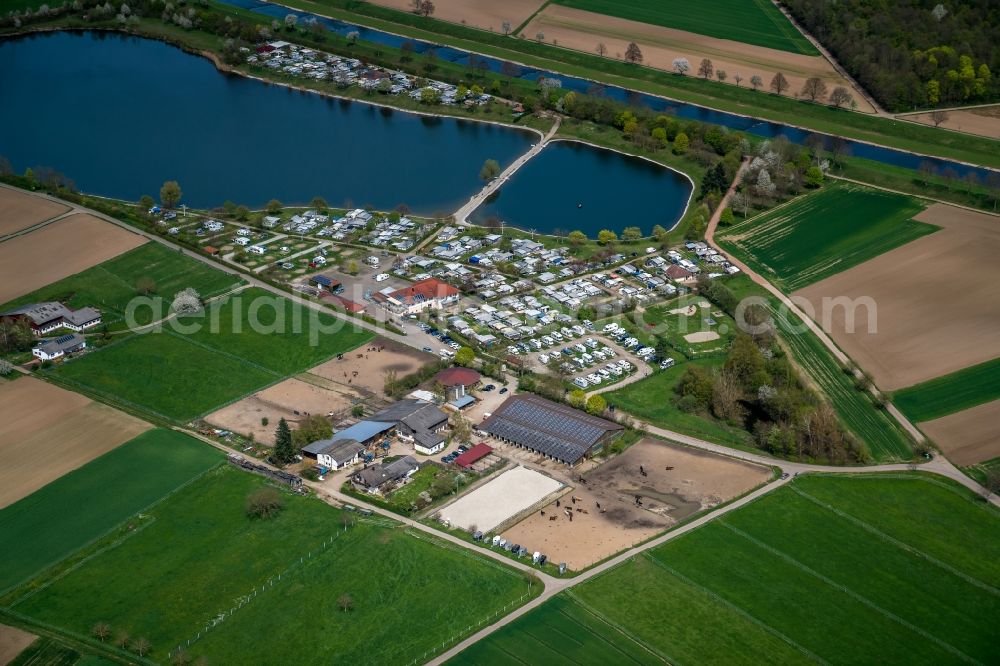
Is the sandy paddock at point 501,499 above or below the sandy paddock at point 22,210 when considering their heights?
below

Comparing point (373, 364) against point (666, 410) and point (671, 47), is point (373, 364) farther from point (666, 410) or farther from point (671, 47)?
point (671, 47)

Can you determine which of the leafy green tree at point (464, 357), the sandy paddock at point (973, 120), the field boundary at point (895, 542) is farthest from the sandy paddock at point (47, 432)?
the sandy paddock at point (973, 120)

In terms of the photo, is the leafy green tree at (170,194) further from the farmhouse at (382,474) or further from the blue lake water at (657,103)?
the blue lake water at (657,103)

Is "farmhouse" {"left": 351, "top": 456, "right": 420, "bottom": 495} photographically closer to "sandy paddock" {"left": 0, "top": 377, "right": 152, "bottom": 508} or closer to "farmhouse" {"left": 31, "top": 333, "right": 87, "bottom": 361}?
"sandy paddock" {"left": 0, "top": 377, "right": 152, "bottom": 508}

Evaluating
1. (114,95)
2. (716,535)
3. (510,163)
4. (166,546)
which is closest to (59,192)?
(114,95)

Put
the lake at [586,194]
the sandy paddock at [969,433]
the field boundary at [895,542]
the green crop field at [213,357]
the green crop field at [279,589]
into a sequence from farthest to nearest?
the lake at [586,194] < the green crop field at [213,357] < the sandy paddock at [969,433] < the field boundary at [895,542] < the green crop field at [279,589]

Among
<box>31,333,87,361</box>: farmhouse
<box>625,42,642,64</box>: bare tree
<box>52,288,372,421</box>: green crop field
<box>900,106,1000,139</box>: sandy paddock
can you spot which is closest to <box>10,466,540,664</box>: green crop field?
<box>52,288,372,421</box>: green crop field
